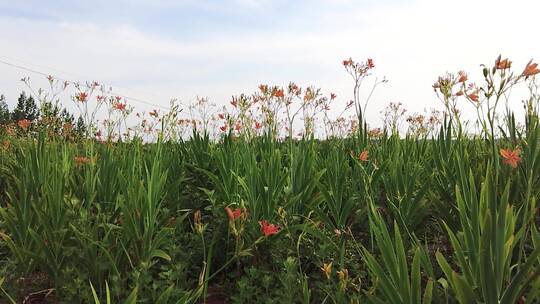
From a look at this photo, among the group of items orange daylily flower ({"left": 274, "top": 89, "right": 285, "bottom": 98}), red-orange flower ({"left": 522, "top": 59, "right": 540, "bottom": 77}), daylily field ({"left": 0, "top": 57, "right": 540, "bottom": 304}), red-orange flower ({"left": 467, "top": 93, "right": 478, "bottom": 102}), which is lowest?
daylily field ({"left": 0, "top": 57, "right": 540, "bottom": 304})

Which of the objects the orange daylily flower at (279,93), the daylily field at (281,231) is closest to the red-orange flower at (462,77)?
the daylily field at (281,231)

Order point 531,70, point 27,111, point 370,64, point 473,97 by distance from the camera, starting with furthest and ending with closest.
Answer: point 27,111
point 370,64
point 473,97
point 531,70

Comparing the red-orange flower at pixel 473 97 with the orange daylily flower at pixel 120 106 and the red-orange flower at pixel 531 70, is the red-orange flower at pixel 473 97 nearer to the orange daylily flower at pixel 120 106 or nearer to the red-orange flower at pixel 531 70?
the red-orange flower at pixel 531 70

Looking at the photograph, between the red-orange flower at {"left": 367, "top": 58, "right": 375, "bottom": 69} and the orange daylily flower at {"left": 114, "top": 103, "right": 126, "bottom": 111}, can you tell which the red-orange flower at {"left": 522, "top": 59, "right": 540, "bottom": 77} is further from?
the orange daylily flower at {"left": 114, "top": 103, "right": 126, "bottom": 111}

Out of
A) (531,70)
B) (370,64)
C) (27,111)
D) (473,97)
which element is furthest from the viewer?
(27,111)

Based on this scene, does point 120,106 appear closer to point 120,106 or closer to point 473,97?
point 120,106

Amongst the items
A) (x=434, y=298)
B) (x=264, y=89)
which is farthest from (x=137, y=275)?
(x=264, y=89)

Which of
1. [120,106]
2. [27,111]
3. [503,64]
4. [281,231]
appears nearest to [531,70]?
[503,64]

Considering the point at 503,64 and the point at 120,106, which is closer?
the point at 503,64

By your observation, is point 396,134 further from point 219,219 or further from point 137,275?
point 137,275

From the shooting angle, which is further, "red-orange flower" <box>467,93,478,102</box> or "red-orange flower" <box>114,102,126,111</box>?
"red-orange flower" <box>114,102,126,111</box>

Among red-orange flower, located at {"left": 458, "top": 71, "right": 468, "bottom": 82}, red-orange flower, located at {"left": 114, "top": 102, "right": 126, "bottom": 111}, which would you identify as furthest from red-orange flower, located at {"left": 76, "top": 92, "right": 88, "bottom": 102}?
red-orange flower, located at {"left": 458, "top": 71, "right": 468, "bottom": 82}

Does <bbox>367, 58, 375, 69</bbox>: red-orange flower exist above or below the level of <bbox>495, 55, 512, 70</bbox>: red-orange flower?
above

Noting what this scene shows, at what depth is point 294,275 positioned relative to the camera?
6.15ft
